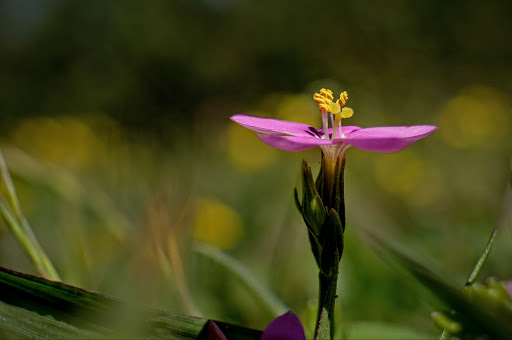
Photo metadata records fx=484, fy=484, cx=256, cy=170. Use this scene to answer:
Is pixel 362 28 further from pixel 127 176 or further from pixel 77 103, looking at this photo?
pixel 127 176

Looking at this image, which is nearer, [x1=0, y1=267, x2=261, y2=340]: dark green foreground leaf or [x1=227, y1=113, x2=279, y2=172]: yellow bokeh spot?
[x1=0, y1=267, x2=261, y2=340]: dark green foreground leaf

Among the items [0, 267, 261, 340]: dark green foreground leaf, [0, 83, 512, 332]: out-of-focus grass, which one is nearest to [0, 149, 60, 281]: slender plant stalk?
[0, 83, 512, 332]: out-of-focus grass

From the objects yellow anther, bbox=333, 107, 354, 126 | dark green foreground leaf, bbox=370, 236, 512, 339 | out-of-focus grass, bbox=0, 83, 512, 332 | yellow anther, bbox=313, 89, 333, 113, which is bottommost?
out-of-focus grass, bbox=0, 83, 512, 332

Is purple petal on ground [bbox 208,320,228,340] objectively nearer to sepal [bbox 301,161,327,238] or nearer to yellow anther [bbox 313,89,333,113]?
sepal [bbox 301,161,327,238]

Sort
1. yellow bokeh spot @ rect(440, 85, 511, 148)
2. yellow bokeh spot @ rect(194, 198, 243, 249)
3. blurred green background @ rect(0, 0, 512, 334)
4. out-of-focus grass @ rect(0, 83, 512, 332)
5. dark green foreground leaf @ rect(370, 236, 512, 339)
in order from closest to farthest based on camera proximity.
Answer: dark green foreground leaf @ rect(370, 236, 512, 339) < out-of-focus grass @ rect(0, 83, 512, 332) < blurred green background @ rect(0, 0, 512, 334) < yellow bokeh spot @ rect(194, 198, 243, 249) < yellow bokeh spot @ rect(440, 85, 511, 148)

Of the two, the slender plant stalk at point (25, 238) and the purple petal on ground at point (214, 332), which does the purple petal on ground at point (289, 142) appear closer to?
the purple petal on ground at point (214, 332)

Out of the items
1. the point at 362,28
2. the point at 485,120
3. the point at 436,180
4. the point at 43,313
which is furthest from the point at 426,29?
the point at 43,313

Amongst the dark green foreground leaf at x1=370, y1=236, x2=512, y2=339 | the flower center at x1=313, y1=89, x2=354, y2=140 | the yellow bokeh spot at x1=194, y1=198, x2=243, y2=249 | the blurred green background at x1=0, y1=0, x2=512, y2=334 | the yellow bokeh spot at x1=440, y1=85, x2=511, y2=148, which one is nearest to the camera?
the dark green foreground leaf at x1=370, y1=236, x2=512, y2=339
